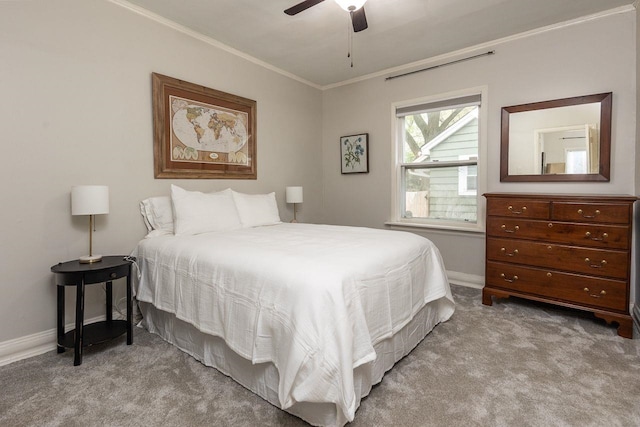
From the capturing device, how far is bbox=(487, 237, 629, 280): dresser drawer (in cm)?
244

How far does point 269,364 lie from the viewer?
1644 mm

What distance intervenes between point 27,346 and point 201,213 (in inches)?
57.8

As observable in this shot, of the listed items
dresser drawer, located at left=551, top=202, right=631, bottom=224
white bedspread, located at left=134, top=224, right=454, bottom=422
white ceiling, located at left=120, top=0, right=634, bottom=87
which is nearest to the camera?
white bedspread, located at left=134, top=224, right=454, bottom=422

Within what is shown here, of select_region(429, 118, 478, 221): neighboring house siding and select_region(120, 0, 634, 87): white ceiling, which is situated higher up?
select_region(120, 0, 634, 87): white ceiling

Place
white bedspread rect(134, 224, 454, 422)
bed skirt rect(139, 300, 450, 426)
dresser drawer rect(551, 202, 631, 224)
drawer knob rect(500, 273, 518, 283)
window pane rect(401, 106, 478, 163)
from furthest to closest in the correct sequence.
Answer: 1. window pane rect(401, 106, 478, 163)
2. drawer knob rect(500, 273, 518, 283)
3. dresser drawer rect(551, 202, 631, 224)
4. bed skirt rect(139, 300, 450, 426)
5. white bedspread rect(134, 224, 454, 422)

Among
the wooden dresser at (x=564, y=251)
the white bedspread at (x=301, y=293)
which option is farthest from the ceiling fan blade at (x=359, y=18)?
the wooden dresser at (x=564, y=251)

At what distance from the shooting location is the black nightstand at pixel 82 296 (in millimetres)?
2008

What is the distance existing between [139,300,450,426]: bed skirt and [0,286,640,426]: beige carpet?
0.05 metres

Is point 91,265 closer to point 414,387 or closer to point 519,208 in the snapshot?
point 414,387

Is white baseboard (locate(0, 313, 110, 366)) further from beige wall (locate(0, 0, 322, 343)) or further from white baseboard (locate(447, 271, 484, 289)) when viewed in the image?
white baseboard (locate(447, 271, 484, 289))

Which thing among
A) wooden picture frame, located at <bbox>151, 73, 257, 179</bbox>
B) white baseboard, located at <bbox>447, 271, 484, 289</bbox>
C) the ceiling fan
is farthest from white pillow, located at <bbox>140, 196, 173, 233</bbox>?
white baseboard, located at <bbox>447, 271, 484, 289</bbox>

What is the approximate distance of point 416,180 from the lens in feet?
13.7

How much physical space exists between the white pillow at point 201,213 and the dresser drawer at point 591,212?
281cm

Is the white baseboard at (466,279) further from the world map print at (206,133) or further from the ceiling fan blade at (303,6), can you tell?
the ceiling fan blade at (303,6)
